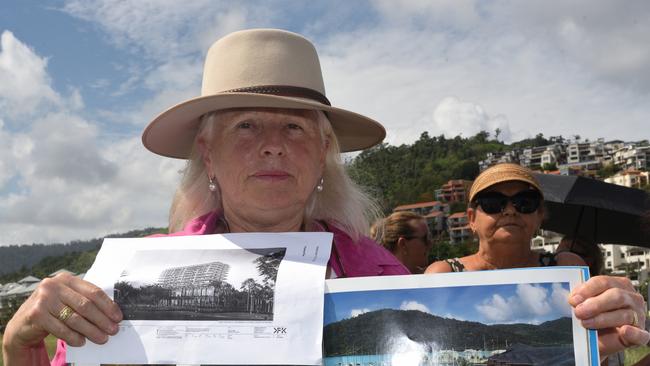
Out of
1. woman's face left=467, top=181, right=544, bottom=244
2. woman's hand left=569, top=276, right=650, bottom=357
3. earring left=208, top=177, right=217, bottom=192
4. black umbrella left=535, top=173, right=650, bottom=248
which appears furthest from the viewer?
black umbrella left=535, top=173, right=650, bottom=248

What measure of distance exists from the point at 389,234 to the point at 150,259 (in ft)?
14.4

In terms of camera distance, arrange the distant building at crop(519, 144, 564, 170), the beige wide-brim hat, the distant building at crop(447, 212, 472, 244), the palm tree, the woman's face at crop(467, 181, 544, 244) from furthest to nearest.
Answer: the distant building at crop(519, 144, 564, 170) < the distant building at crop(447, 212, 472, 244) < the woman's face at crop(467, 181, 544, 244) < the beige wide-brim hat < the palm tree

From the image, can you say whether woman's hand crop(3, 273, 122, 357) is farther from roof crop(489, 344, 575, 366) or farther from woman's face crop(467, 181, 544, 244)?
woman's face crop(467, 181, 544, 244)

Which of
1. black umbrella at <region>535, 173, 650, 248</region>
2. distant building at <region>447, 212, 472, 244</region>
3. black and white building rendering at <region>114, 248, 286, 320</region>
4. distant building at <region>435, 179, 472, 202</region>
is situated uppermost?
distant building at <region>435, 179, 472, 202</region>

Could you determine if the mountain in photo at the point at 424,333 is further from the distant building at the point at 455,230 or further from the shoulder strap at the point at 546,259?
the distant building at the point at 455,230

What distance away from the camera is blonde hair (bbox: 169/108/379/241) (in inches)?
93.2

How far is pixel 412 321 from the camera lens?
5.38ft

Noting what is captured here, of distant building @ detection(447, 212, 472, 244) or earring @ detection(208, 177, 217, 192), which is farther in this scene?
distant building @ detection(447, 212, 472, 244)

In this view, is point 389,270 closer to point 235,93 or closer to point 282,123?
point 282,123

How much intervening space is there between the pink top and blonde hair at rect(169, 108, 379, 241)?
0.21 feet

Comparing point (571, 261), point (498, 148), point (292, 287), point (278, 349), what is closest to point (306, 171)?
point (292, 287)

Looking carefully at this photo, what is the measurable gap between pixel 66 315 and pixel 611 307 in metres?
1.41

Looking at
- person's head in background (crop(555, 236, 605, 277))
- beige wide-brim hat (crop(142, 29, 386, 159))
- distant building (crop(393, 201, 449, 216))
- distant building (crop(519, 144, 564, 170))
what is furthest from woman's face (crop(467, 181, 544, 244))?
distant building (crop(519, 144, 564, 170))

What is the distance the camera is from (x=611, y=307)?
1508 mm
